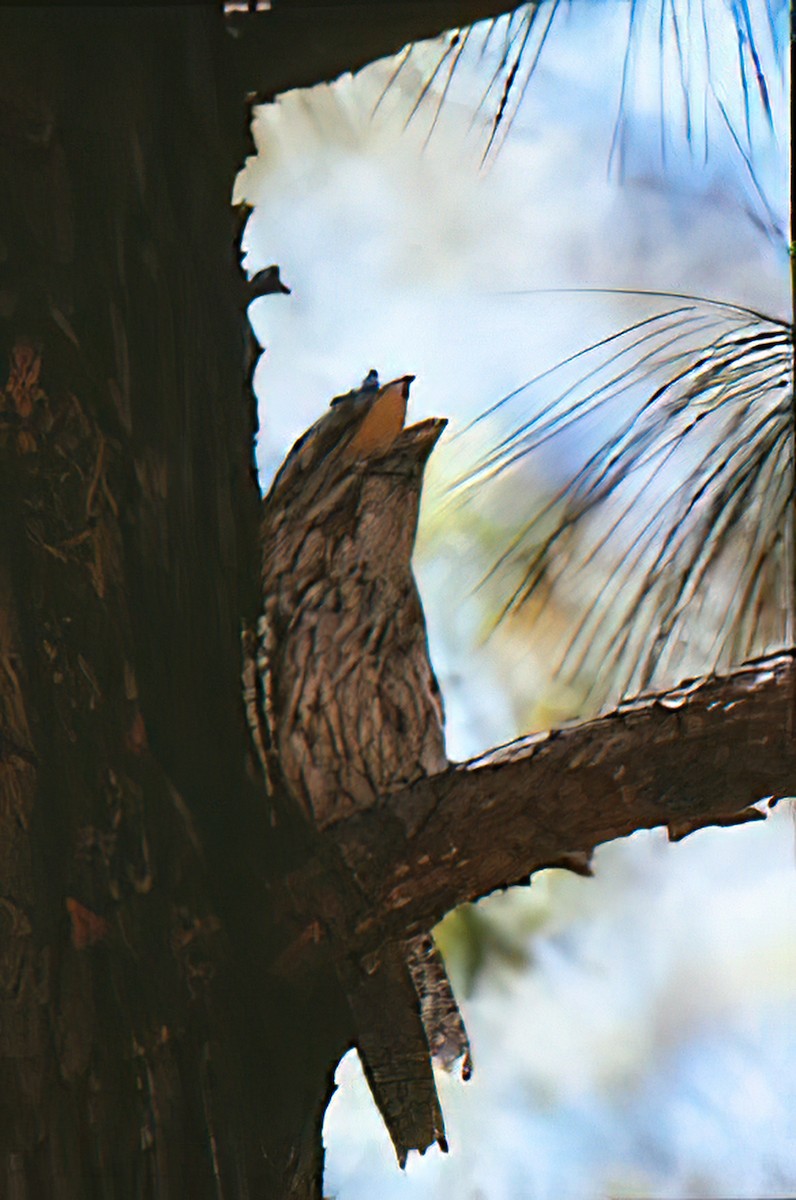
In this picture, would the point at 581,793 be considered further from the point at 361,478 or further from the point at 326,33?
the point at 326,33

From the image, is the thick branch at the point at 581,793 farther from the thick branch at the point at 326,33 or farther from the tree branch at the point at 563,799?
the thick branch at the point at 326,33

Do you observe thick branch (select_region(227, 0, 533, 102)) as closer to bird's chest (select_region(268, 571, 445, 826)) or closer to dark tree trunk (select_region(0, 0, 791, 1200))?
dark tree trunk (select_region(0, 0, 791, 1200))

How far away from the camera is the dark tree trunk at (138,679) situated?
18.3 inches

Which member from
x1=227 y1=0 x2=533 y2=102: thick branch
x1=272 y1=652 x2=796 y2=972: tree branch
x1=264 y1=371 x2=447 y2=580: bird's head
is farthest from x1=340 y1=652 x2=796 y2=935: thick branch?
x1=227 y1=0 x2=533 y2=102: thick branch

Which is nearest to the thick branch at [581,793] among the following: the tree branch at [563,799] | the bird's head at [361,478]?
the tree branch at [563,799]

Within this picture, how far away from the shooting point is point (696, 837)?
636mm

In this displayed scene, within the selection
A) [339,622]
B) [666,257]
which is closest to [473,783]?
[339,622]

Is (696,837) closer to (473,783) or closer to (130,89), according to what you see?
(473,783)

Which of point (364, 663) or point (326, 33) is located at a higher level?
point (326, 33)

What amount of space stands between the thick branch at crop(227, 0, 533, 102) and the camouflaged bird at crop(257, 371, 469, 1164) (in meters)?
0.15

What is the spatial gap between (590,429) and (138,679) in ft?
0.84

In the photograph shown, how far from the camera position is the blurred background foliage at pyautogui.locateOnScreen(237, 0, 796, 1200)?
0.56 m

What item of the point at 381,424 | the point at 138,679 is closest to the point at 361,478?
the point at 381,424

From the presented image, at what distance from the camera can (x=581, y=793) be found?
495 mm
